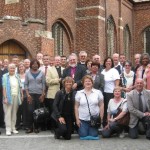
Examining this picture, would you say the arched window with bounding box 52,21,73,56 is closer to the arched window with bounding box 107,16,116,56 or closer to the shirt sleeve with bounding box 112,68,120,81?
the arched window with bounding box 107,16,116,56

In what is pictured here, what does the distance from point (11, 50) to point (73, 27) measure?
227 inches

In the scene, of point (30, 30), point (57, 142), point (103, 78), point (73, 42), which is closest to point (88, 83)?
point (103, 78)

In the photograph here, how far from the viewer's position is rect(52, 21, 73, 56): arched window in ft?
73.4

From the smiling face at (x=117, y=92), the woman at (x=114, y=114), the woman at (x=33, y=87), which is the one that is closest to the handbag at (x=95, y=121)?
the woman at (x=114, y=114)

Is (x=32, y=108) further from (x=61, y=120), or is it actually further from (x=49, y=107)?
(x=61, y=120)

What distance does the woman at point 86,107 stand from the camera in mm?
9273

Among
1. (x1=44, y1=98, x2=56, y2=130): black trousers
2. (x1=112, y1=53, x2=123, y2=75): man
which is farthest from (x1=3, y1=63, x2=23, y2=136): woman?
(x1=112, y1=53, x2=123, y2=75): man

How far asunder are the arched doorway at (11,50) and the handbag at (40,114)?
9217 millimetres

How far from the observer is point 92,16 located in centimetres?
2352

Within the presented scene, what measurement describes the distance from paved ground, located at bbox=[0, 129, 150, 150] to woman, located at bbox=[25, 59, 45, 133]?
0.93 meters

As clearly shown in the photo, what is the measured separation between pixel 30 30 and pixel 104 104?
921 cm

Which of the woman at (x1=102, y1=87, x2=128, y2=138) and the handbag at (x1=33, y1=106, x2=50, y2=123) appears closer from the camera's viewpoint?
the woman at (x1=102, y1=87, x2=128, y2=138)

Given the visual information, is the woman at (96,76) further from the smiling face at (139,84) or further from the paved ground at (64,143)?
the paved ground at (64,143)

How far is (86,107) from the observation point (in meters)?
9.38
